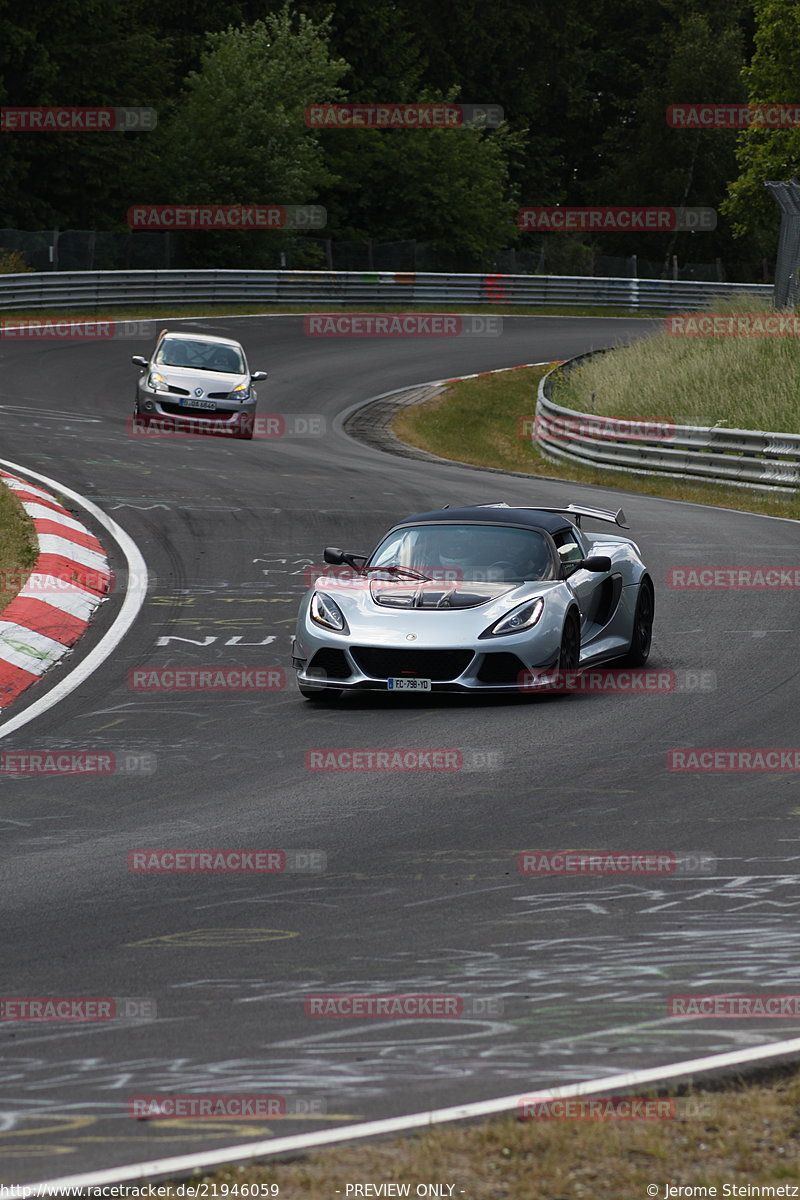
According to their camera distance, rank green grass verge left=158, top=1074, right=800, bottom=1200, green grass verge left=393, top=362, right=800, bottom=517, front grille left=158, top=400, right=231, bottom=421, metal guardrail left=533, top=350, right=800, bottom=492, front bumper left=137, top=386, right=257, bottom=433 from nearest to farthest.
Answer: green grass verge left=158, top=1074, right=800, bottom=1200, metal guardrail left=533, top=350, right=800, bottom=492, green grass verge left=393, top=362, right=800, bottom=517, front bumper left=137, top=386, right=257, bottom=433, front grille left=158, top=400, right=231, bottom=421

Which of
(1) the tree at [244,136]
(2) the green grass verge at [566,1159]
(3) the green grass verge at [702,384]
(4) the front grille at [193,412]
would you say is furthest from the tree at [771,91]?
(2) the green grass verge at [566,1159]

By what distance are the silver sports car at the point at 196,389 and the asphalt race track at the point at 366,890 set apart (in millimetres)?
13065

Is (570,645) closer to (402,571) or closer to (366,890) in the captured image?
(402,571)

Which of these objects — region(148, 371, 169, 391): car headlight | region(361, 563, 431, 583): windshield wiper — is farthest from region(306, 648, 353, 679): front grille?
region(148, 371, 169, 391): car headlight

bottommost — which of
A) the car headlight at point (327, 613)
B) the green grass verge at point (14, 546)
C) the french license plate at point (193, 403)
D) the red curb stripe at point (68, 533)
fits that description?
the french license plate at point (193, 403)

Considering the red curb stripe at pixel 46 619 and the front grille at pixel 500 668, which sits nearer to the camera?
the front grille at pixel 500 668

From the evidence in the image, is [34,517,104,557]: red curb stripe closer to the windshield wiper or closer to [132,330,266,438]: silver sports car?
the windshield wiper

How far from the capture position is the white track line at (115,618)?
427 inches

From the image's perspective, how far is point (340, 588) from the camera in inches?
458

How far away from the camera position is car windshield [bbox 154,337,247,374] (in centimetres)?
2828

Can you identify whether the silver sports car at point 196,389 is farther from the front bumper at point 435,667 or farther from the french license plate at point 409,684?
the french license plate at point 409,684

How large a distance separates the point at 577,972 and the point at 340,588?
602 cm

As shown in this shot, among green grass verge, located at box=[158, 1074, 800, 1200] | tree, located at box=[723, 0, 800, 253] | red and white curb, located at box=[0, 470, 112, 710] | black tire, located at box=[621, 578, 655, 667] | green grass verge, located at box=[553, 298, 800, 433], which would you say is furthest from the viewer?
tree, located at box=[723, 0, 800, 253]

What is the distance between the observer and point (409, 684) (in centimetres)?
1090
